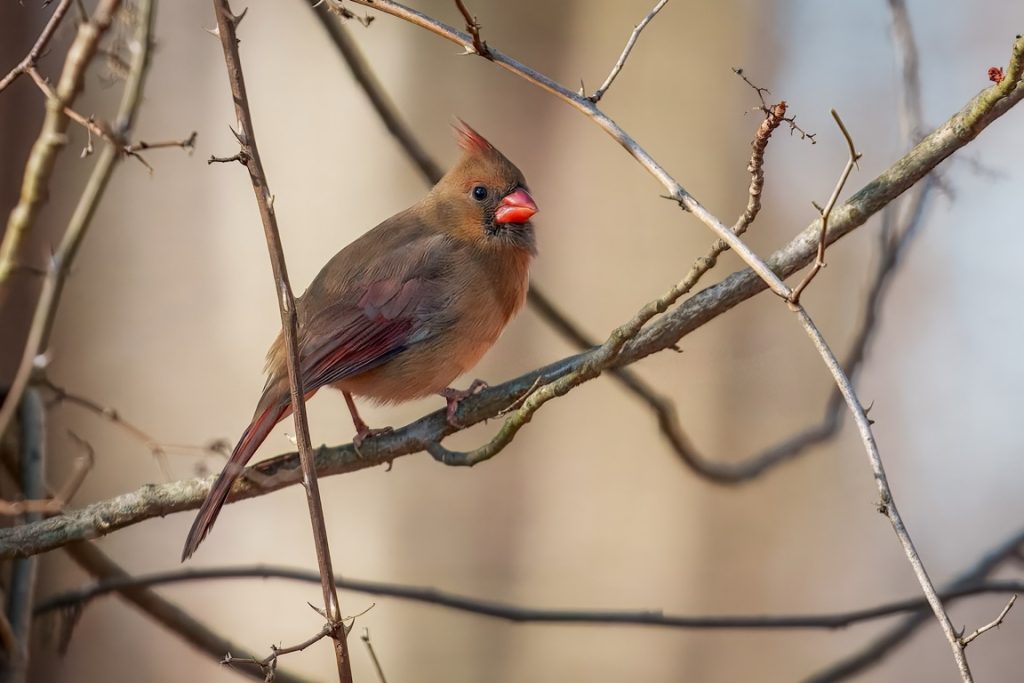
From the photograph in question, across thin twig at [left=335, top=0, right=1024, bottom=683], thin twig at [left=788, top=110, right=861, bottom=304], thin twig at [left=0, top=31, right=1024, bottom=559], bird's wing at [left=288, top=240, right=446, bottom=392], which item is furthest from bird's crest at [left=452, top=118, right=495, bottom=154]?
thin twig at [left=788, top=110, right=861, bottom=304]

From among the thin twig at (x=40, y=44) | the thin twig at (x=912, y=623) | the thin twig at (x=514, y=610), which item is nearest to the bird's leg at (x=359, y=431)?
the thin twig at (x=514, y=610)

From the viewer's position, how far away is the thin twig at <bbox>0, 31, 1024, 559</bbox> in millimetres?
Answer: 1929

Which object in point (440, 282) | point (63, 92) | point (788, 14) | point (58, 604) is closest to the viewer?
point (63, 92)

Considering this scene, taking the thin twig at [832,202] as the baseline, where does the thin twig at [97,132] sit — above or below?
above

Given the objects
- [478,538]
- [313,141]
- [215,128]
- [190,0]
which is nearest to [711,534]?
[478,538]

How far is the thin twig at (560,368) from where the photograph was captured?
1.93m

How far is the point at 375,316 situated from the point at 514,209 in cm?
59

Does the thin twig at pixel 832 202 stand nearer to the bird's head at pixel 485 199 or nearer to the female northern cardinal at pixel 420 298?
the female northern cardinal at pixel 420 298

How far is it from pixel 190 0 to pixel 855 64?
2789mm

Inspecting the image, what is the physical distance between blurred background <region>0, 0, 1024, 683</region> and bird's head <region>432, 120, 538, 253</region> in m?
1.35

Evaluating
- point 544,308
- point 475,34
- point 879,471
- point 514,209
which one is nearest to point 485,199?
point 514,209

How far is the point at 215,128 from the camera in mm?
4578

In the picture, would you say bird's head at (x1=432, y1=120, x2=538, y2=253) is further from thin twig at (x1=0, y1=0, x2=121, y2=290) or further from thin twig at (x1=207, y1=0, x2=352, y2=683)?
thin twig at (x1=207, y1=0, x2=352, y2=683)

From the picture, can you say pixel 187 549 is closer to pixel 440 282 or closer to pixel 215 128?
pixel 440 282
